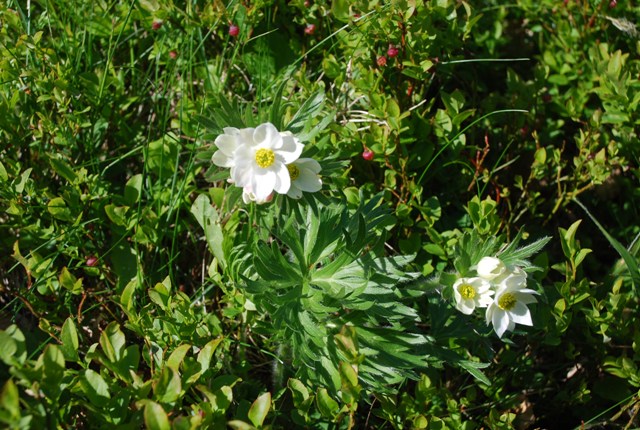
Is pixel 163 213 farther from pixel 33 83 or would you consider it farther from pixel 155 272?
A: pixel 33 83

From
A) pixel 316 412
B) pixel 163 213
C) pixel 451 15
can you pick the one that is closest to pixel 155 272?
pixel 163 213

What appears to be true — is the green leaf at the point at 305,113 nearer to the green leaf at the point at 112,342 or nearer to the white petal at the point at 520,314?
the green leaf at the point at 112,342

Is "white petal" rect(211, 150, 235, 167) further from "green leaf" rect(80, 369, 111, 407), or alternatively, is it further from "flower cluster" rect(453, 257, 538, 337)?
"flower cluster" rect(453, 257, 538, 337)

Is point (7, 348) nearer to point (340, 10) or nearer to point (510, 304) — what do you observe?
point (510, 304)

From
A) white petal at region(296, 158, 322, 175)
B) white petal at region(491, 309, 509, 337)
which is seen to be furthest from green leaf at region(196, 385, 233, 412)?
white petal at region(491, 309, 509, 337)

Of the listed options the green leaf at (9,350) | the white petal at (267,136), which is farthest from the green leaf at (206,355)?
the white petal at (267,136)
